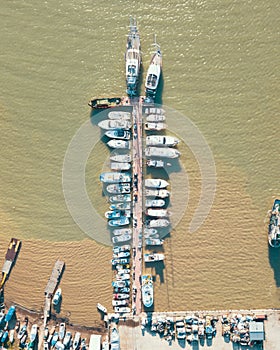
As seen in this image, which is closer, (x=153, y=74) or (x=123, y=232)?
(x=153, y=74)

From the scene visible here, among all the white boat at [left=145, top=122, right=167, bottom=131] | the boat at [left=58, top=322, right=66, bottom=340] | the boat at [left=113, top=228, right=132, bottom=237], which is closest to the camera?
the white boat at [left=145, top=122, right=167, bottom=131]

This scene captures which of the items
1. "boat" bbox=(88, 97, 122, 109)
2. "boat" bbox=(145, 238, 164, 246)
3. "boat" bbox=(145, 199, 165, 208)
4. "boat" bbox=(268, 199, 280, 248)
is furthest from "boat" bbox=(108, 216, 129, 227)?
"boat" bbox=(268, 199, 280, 248)

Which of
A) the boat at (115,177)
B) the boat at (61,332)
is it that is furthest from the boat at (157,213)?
the boat at (61,332)

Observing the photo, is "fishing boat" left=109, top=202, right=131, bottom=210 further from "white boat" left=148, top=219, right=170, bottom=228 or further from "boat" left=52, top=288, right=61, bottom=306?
"boat" left=52, top=288, right=61, bottom=306

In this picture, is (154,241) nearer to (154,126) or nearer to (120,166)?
(120,166)

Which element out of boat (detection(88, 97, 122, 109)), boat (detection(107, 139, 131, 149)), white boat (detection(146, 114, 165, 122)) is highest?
boat (detection(88, 97, 122, 109))

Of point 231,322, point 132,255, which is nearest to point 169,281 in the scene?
point 132,255

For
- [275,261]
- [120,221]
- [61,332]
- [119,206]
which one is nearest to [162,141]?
[119,206]
